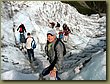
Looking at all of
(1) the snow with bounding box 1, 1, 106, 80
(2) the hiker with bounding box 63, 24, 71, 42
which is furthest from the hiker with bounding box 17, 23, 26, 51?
(2) the hiker with bounding box 63, 24, 71, 42

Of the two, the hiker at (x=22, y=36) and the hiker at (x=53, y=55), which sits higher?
the hiker at (x=22, y=36)

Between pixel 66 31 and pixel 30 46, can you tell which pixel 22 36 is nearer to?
pixel 30 46

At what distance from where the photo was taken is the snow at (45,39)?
2180 mm

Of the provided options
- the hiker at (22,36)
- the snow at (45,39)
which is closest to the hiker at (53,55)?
the snow at (45,39)

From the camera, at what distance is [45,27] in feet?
7.21

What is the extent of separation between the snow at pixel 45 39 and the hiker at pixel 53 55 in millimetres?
36

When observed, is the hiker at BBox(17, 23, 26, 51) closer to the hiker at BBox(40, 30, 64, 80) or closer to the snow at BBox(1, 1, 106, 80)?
the snow at BBox(1, 1, 106, 80)

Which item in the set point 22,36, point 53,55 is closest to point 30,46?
point 22,36

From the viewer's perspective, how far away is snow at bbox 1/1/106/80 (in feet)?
7.15

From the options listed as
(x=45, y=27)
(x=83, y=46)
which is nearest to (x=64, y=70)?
(x=83, y=46)

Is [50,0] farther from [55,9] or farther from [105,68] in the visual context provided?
[105,68]

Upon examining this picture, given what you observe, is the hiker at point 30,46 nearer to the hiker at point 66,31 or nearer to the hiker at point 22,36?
the hiker at point 22,36

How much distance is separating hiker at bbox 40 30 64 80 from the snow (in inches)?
1.4

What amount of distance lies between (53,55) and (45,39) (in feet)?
0.51
